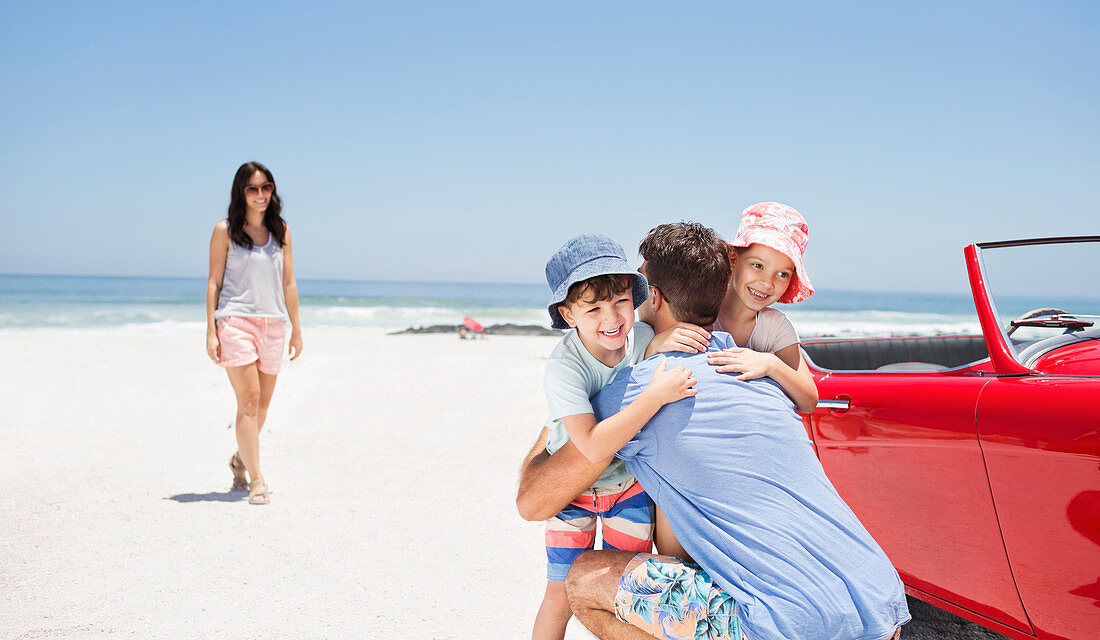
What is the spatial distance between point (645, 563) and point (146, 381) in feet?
31.0

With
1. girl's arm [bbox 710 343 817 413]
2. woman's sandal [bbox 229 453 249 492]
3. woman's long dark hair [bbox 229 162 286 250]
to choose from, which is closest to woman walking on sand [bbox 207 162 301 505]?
woman's long dark hair [bbox 229 162 286 250]

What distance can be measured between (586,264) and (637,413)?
0.47m

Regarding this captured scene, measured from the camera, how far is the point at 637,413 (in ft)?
6.05

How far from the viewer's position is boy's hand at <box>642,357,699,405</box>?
1.82 metres

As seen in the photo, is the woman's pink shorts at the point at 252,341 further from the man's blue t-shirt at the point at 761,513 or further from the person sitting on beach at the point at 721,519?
the man's blue t-shirt at the point at 761,513

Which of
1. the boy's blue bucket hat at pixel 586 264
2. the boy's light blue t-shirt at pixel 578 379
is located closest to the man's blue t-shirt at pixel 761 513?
the boy's light blue t-shirt at pixel 578 379

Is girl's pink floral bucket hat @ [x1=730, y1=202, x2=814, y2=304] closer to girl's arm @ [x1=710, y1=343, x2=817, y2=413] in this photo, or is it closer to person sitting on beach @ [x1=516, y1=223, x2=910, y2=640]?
girl's arm @ [x1=710, y1=343, x2=817, y2=413]

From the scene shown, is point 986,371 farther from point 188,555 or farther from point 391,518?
point 188,555

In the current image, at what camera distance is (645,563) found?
1993mm

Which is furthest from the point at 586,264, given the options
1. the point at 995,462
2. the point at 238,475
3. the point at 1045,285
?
the point at 238,475

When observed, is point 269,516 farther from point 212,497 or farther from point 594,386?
point 594,386

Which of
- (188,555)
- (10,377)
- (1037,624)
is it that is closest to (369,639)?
(188,555)

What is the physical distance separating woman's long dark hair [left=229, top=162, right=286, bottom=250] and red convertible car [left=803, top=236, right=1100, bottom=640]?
3700mm

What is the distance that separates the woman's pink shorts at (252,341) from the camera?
4.90 m
